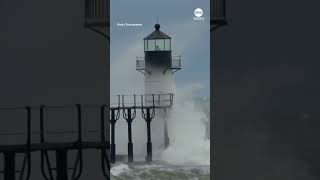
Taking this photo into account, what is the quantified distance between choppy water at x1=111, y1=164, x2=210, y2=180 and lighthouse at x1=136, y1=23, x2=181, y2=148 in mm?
114

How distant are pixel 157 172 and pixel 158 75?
0.44 metres

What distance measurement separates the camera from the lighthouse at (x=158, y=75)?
97.7 inches

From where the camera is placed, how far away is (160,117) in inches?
98.0

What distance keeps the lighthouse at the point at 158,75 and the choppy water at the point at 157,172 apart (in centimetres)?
11
